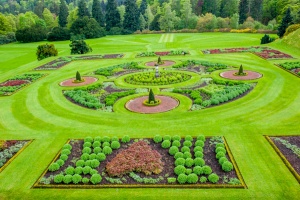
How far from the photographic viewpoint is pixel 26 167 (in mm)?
19250

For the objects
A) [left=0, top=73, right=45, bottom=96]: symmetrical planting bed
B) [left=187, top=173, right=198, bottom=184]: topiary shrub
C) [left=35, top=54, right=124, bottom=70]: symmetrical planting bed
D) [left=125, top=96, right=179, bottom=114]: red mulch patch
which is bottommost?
[left=187, top=173, right=198, bottom=184]: topiary shrub

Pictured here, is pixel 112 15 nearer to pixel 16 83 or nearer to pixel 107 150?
pixel 16 83

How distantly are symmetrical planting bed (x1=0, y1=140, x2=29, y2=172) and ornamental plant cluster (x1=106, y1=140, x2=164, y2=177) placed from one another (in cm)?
806

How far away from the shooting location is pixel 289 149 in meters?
19.4

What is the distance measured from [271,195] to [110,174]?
Result: 9892 millimetres

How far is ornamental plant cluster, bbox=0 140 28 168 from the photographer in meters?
20.4

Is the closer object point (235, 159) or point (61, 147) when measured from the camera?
point (235, 159)

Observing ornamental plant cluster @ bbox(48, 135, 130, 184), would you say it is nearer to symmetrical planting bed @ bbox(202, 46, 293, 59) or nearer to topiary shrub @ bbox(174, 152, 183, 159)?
topiary shrub @ bbox(174, 152, 183, 159)

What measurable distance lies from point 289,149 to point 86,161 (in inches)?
579

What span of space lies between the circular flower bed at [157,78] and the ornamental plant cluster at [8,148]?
19.8 m

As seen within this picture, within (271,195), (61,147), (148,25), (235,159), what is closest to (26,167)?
(61,147)

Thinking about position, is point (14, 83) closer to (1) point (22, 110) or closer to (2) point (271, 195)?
(1) point (22, 110)

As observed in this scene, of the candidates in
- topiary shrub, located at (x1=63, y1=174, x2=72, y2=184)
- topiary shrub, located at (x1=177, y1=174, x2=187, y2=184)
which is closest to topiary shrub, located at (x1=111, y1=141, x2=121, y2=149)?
topiary shrub, located at (x1=63, y1=174, x2=72, y2=184)

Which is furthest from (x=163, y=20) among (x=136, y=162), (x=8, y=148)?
(x=136, y=162)
